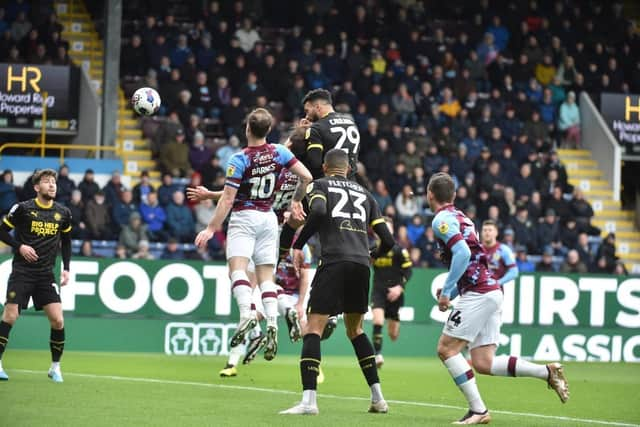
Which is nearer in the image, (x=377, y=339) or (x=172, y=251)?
(x=377, y=339)

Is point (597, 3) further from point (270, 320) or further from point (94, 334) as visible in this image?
point (270, 320)

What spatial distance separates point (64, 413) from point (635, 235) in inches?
900

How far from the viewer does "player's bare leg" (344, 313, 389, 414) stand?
10.9 metres

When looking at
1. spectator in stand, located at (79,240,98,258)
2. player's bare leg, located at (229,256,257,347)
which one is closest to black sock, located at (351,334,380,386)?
player's bare leg, located at (229,256,257,347)

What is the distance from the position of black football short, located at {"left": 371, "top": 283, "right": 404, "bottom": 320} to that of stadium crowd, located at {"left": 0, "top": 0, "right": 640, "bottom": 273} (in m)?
5.73

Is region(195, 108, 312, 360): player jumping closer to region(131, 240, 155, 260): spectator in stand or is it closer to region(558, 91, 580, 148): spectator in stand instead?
region(131, 240, 155, 260): spectator in stand

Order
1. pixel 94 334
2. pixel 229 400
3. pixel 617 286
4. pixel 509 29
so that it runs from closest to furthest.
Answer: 1. pixel 229 400
2. pixel 94 334
3. pixel 617 286
4. pixel 509 29

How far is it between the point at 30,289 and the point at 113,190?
412 inches

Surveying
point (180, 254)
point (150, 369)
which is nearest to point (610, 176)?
point (180, 254)

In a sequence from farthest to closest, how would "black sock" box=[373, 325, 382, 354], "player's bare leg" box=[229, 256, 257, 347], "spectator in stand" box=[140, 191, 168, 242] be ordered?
"spectator in stand" box=[140, 191, 168, 242] → "black sock" box=[373, 325, 382, 354] → "player's bare leg" box=[229, 256, 257, 347]

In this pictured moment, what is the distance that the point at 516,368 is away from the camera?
10773 mm

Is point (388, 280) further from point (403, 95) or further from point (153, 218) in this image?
point (403, 95)

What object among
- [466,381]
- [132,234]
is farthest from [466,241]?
[132,234]

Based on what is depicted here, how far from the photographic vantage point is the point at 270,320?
1228 cm
